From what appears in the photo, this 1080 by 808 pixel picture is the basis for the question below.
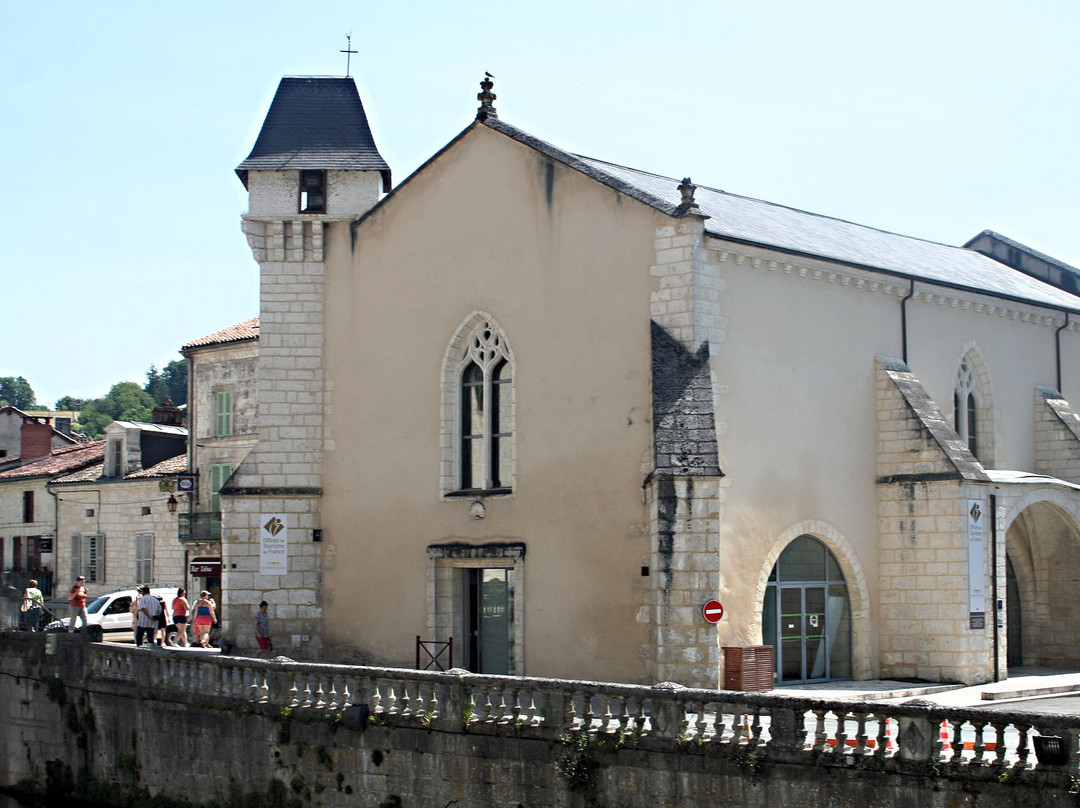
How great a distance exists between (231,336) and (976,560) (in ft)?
70.3

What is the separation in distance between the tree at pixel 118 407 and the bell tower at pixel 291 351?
2884 inches

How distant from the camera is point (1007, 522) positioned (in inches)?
914

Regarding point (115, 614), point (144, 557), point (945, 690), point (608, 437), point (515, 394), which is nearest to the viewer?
point (608, 437)

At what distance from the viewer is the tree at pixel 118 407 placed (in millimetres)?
96631

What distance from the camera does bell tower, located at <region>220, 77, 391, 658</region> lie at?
936 inches

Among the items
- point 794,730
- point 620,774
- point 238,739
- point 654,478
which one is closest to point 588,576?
point 654,478

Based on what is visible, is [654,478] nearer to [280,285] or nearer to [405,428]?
[405,428]

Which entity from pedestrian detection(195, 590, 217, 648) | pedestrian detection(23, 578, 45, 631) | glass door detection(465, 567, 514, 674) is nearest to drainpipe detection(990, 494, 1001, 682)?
glass door detection(465, 567, 514, 674)

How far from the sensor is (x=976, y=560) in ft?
72.0

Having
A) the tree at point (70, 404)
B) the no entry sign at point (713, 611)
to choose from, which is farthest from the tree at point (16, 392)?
the no entry sign at point (713, 611)

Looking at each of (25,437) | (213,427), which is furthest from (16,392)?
(213,427)

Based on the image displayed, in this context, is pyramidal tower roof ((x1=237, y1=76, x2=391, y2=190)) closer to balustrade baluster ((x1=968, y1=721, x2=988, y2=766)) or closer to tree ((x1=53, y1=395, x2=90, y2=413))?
balustrade baluster ((x1=968, y1=721, x2=988, y2=766))

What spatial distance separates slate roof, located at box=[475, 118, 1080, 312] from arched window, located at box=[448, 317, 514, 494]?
3102mm

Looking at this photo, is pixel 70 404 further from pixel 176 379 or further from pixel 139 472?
pixel 139 472
